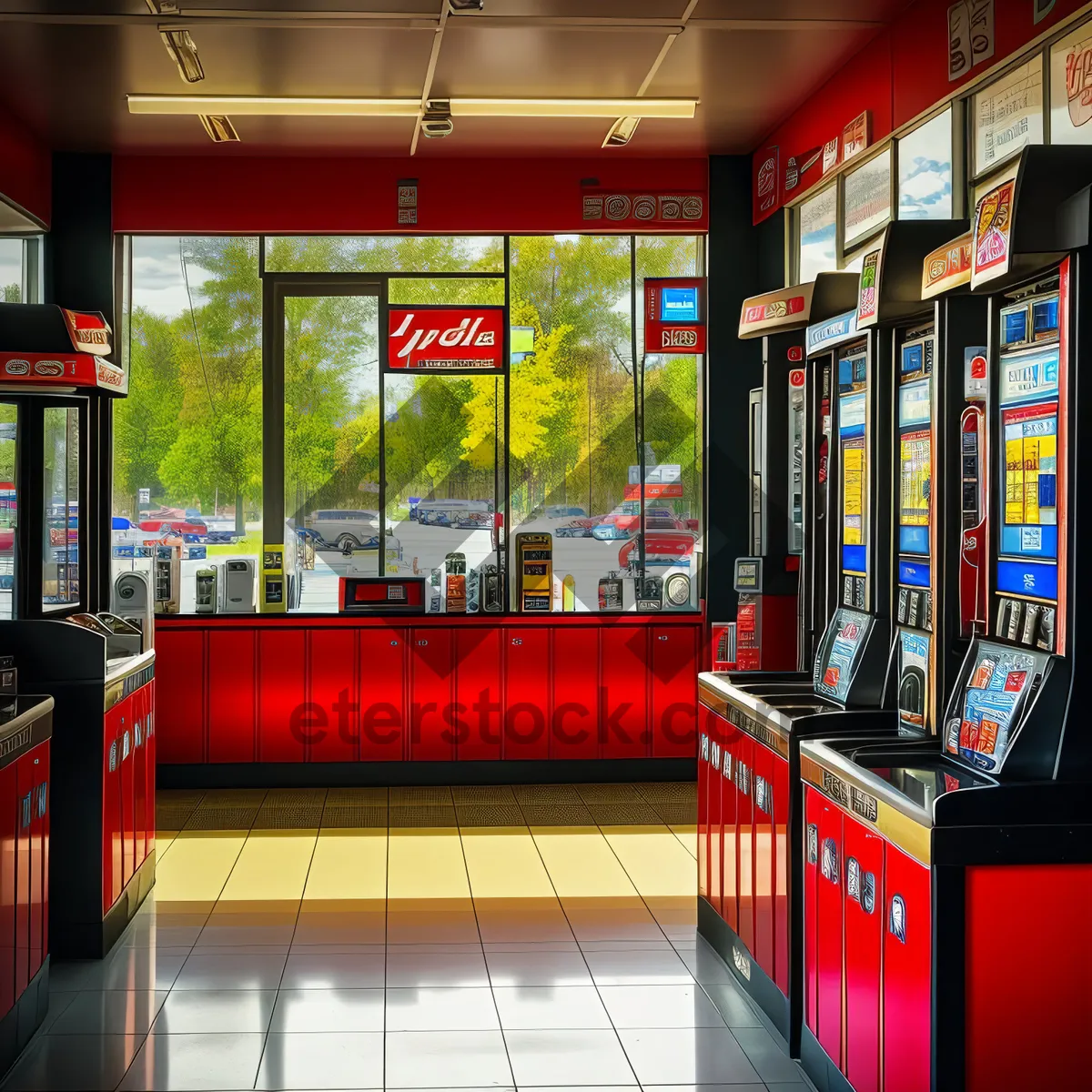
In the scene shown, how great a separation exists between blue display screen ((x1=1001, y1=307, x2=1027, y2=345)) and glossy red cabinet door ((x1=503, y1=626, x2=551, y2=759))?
513cm

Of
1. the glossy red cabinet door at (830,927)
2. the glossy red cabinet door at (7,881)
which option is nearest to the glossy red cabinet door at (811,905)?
the glossy red cabinet door at (830,927)

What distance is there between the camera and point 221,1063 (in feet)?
12.5

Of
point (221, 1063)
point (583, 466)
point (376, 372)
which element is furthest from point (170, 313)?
point (221, 1063)

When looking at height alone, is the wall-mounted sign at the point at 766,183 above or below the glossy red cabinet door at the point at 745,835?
above

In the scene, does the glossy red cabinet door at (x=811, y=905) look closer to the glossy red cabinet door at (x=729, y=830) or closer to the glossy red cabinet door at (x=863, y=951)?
the glossy red cabinet door at (x=863, y=951)

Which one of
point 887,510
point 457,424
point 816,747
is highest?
point 457,424

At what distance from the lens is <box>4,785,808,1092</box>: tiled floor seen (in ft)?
12.6

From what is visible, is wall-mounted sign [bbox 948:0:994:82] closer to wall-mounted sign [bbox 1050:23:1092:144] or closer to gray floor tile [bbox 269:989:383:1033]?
wall-mounted sign [bbox 1050:23:1092:144]

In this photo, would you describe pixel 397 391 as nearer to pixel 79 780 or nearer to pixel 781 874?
pixel 79 780

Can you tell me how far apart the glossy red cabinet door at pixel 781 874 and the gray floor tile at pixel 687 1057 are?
262 millimetres

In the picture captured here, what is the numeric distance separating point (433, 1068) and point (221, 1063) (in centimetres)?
65

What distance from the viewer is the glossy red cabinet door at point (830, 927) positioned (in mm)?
3439

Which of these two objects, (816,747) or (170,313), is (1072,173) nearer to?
(816,747)

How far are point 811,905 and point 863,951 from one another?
45cm
